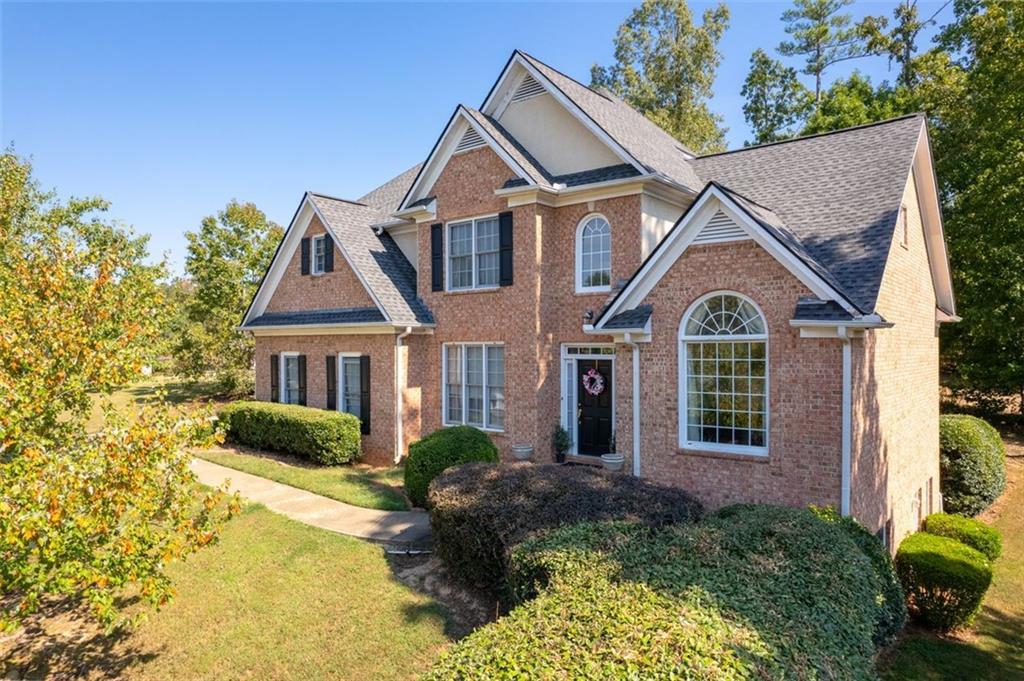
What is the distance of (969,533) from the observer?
447 inches

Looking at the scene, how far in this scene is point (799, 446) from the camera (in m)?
9.77

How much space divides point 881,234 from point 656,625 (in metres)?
9.05

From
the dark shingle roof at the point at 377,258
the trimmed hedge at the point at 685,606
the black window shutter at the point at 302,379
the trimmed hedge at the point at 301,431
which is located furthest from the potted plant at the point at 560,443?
the black window shutter at the point at 302,379

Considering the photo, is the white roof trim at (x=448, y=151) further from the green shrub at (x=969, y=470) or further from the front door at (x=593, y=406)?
the green shrub at (x=969, y=470)

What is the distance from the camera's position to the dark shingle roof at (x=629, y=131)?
14352 millimetres

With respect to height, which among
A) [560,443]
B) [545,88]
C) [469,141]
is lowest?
[560,443]

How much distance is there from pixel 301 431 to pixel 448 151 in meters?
8.54

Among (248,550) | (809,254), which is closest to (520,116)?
(809,254)

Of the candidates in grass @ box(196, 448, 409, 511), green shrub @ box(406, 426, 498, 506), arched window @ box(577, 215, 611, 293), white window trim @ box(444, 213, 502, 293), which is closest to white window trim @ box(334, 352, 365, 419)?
grass @ box(196, 448, 409, 511)

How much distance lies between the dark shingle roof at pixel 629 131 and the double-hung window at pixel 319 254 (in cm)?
823

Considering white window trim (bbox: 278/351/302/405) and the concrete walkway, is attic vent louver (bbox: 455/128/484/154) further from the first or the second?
the concrete walkway

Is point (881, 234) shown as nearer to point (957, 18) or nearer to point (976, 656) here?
point (976, 656)

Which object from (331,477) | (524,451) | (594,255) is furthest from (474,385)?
(594,255)

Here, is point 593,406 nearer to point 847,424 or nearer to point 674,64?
point 847,424
